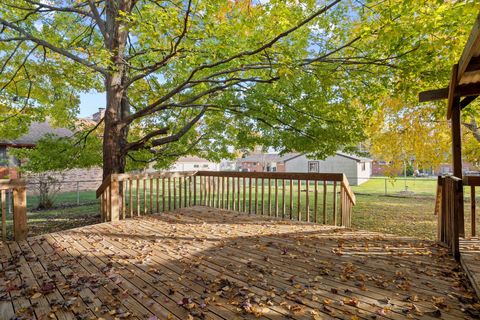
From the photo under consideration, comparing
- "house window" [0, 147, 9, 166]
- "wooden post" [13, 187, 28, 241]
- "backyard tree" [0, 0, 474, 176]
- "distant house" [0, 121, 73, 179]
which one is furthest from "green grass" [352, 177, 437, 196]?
"house window" [0, 147, 9, 166]

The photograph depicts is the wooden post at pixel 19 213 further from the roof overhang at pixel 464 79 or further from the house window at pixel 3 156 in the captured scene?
the house window at pixel 3 156

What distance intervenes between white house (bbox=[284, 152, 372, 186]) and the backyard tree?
19.0 meters

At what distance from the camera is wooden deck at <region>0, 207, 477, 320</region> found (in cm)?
238

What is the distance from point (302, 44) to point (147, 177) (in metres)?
4.89

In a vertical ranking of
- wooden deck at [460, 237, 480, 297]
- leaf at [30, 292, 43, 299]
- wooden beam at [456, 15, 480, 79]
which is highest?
wooden beam at [456, 15, 480, 79]

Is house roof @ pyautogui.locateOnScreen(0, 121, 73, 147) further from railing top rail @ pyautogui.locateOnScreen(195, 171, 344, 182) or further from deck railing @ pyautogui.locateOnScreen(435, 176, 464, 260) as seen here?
deck railing @ pyautogui.locateOnScreen(435, 176, 464, 260)

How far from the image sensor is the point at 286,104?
7.20 metres

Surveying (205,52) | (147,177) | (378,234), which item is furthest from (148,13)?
(378,234)

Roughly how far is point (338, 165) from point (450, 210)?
86.7ft

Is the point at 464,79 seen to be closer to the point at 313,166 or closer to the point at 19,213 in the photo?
the point at 19,213

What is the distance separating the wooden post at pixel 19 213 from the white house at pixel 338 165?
23.2m

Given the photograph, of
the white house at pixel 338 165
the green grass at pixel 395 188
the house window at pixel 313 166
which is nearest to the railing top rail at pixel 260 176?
the green grass at pixel 395 188

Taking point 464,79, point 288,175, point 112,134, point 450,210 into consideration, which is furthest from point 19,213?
point 464,79

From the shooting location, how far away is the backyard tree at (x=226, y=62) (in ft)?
16.5
